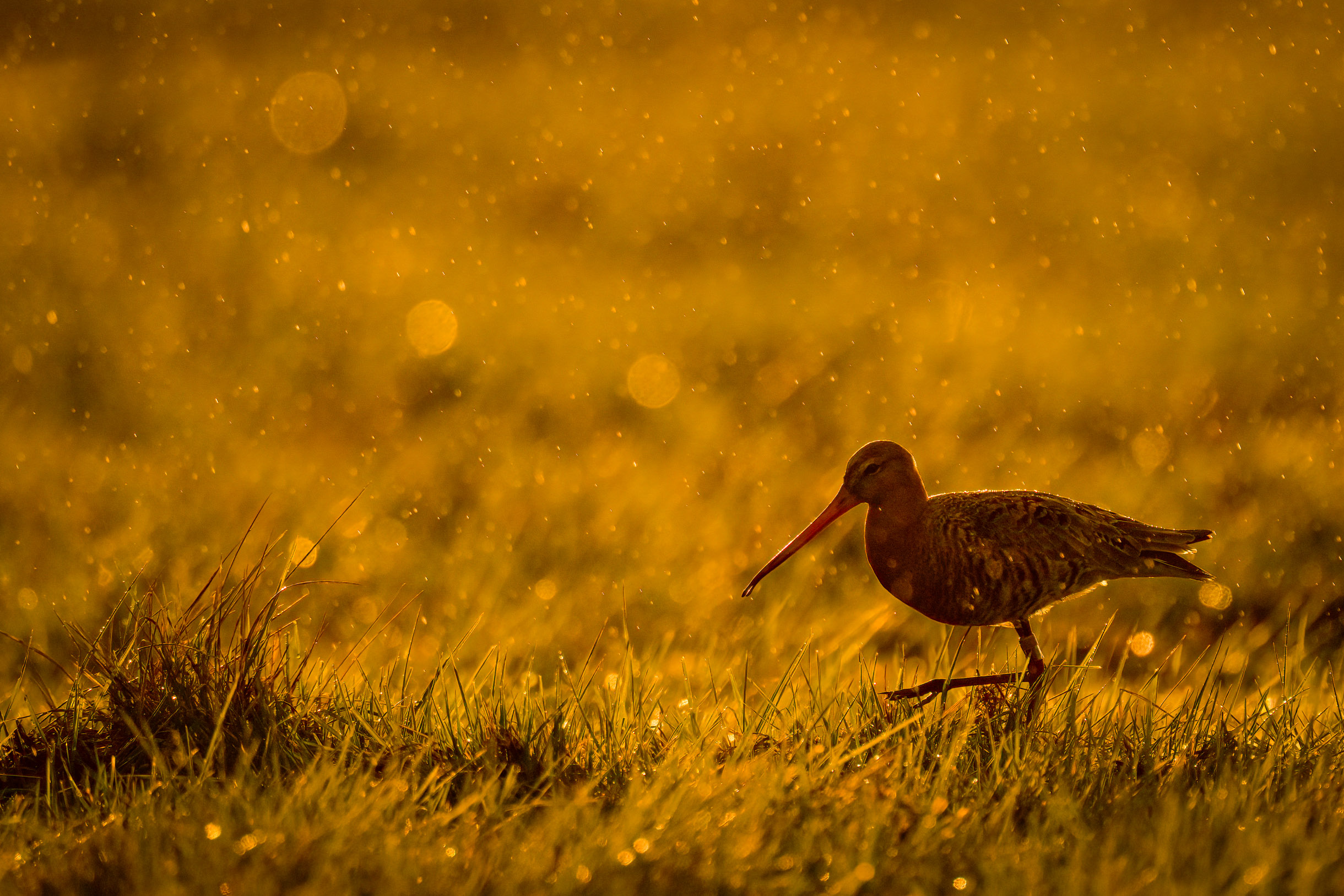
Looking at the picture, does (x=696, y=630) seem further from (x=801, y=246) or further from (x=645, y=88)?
(x=645, y=88)

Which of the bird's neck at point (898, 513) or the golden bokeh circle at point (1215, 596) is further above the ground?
the bird's neck at point (898, 513)

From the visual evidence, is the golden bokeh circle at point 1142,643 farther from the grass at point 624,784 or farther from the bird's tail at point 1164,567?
the grass at point 624,784

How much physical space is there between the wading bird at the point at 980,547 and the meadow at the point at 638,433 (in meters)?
0.36

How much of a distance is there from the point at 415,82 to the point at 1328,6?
11.0 m

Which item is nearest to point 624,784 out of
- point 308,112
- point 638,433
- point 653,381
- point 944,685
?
point 944,685

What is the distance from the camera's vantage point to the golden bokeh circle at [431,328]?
9406 mm

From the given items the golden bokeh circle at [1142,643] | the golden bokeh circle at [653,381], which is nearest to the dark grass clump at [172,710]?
the golden bokeh circle at [1142,643]

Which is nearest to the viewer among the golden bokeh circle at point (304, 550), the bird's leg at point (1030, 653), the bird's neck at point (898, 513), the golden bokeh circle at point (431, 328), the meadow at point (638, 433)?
the meadow at point (638, 433)

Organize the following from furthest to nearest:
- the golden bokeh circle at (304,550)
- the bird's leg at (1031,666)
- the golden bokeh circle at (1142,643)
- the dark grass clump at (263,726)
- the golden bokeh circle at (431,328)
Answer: the golden bokeh circle at (431,328), the golden bokeh circle at (1142,643), the golden bokeh circle at (304,550), the bird's leg at (1031,666), the dark grass clump at (263,726)

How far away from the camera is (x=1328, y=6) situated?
16.1m

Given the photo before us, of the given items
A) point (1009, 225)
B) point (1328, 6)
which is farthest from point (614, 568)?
point (1328, 6)

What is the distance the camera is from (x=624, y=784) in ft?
12.4

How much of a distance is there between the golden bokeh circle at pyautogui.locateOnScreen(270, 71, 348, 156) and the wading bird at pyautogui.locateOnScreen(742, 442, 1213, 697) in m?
10.1

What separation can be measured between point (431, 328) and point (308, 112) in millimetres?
5615
